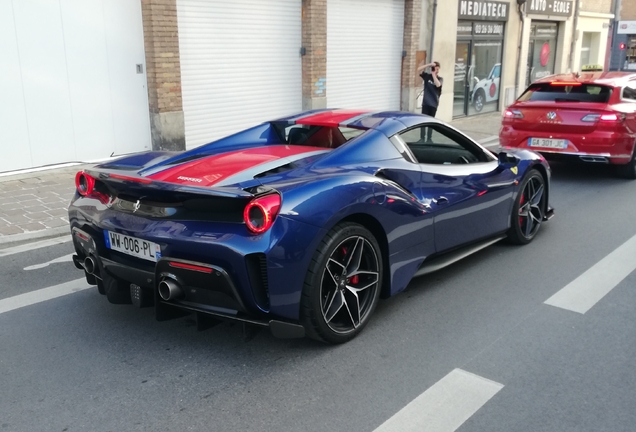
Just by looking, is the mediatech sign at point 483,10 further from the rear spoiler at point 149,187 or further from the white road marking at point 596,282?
the rear spoiler at point 149,187

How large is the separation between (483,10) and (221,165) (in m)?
15.6

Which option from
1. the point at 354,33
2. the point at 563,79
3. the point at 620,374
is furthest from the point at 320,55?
the point at 620,374

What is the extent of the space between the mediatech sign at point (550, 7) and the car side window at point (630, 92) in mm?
11469

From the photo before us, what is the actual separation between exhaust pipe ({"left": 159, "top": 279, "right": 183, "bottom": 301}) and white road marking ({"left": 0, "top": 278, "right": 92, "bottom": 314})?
168 cm

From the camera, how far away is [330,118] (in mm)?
4922

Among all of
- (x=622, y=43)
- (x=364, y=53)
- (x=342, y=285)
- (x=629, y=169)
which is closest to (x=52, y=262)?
(x=342, y=285)

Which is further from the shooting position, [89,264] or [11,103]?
[11,103]

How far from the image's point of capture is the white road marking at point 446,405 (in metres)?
3.12

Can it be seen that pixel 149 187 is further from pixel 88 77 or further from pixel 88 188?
pixel 88 77

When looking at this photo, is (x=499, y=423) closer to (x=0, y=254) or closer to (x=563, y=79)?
(x=0, y=254)

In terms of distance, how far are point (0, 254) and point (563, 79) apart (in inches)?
305

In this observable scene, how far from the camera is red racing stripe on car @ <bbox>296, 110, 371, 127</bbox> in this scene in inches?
188

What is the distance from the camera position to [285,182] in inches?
145

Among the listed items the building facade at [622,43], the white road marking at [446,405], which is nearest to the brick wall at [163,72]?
the white road marking at [446,405]
